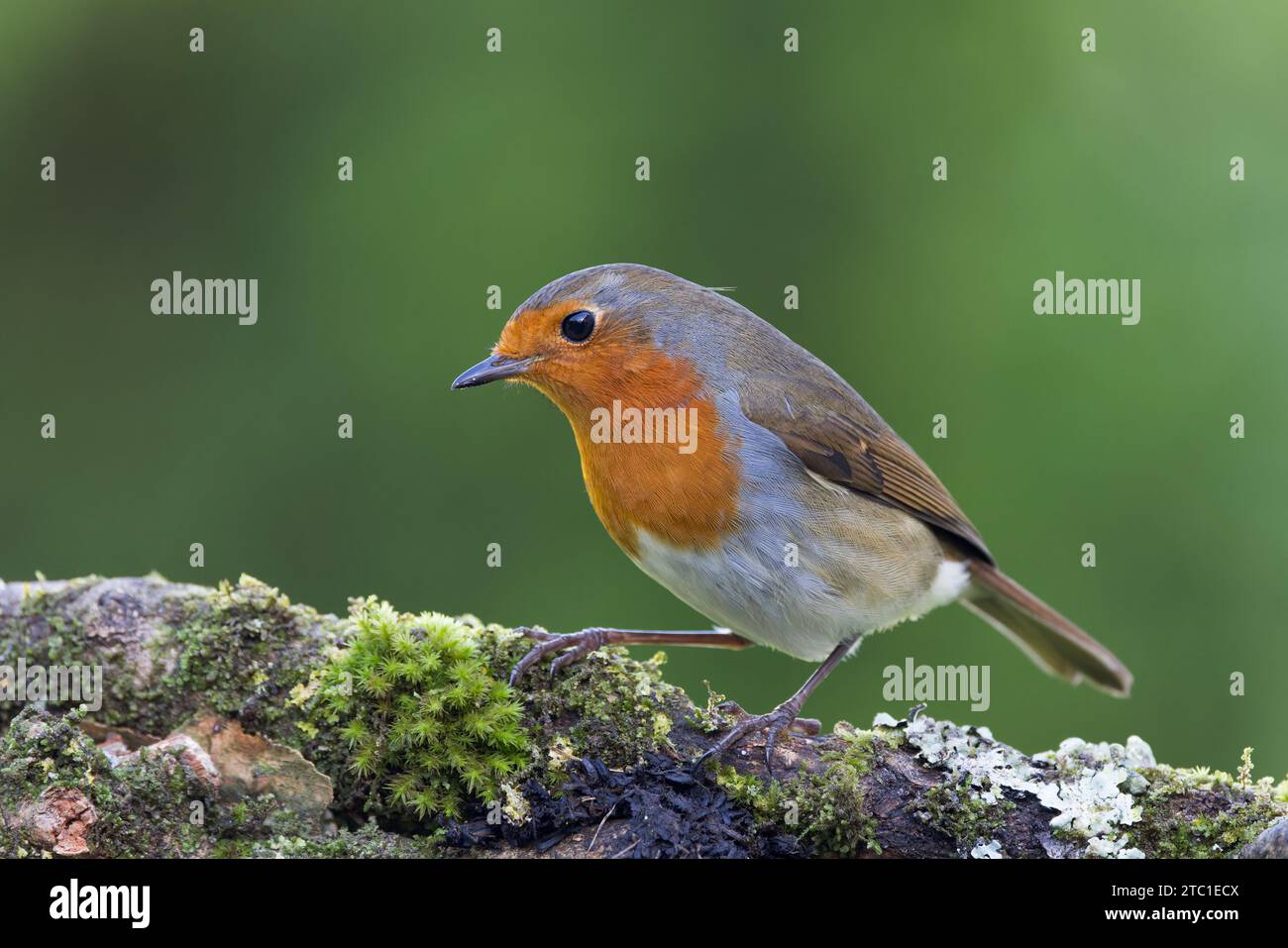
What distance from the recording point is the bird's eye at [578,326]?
206 inches

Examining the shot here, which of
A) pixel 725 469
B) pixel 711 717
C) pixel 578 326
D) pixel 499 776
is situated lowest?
pixel 499 776

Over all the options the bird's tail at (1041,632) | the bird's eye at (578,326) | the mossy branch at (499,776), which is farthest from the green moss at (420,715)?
the bird's tail at (1041,632)

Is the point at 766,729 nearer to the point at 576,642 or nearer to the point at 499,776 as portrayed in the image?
the point at 576,642

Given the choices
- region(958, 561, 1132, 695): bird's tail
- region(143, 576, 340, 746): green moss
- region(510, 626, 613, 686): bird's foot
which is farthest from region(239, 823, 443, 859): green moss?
region(958, 561, 1132, 695): bird's tail

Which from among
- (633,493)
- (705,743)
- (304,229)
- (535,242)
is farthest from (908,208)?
(705,743)

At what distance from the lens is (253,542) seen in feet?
27.8

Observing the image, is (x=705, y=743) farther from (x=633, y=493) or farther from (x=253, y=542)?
(x=253, y=542)

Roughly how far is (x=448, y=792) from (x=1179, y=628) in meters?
5.36

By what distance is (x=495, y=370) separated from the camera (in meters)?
5.23

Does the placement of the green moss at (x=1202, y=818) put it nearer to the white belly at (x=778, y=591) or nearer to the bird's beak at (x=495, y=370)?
the white belly at (x=778, y=591)

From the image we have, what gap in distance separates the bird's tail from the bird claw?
6.76ft

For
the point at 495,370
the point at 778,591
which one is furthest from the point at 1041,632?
the point at 495,370

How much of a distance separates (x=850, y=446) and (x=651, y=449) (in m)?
1.05
